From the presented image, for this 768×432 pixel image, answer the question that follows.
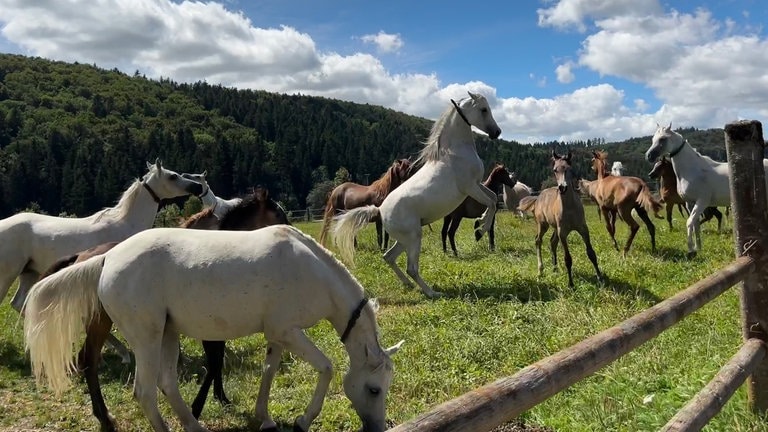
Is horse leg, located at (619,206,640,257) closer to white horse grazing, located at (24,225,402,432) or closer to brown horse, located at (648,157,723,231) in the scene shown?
brown horse, located at (648,157,723,231)

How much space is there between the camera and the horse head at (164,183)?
310 inches

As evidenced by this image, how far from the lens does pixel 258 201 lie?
6.41 meters

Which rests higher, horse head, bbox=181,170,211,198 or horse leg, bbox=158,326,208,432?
horse head, bbox=181,170,211,198

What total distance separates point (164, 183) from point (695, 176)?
9613mm

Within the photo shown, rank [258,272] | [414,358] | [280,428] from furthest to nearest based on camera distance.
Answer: [414,358], [280,428], [258,272]

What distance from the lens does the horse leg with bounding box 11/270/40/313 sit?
288 inches

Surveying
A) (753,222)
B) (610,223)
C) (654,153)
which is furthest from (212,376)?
(610,223)

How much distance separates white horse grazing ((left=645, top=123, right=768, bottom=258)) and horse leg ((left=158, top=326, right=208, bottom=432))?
9395 millimetres

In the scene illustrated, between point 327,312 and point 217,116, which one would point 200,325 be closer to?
point 327,312

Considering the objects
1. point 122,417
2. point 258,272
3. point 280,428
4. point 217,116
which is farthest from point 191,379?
point 217,116

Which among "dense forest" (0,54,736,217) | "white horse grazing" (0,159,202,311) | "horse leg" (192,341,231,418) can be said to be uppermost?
"dense forest" (0,54,736,217)

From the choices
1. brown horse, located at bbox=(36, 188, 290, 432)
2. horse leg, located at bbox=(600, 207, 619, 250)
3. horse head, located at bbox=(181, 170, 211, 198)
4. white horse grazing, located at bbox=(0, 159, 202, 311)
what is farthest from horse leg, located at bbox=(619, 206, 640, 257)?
white horse grazing, located at bbox=(0, 159, 202, 311)

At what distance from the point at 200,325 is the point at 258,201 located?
2502 millimetres

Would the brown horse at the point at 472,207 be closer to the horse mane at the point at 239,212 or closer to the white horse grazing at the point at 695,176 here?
the white horse grazing at the point at 695,176
